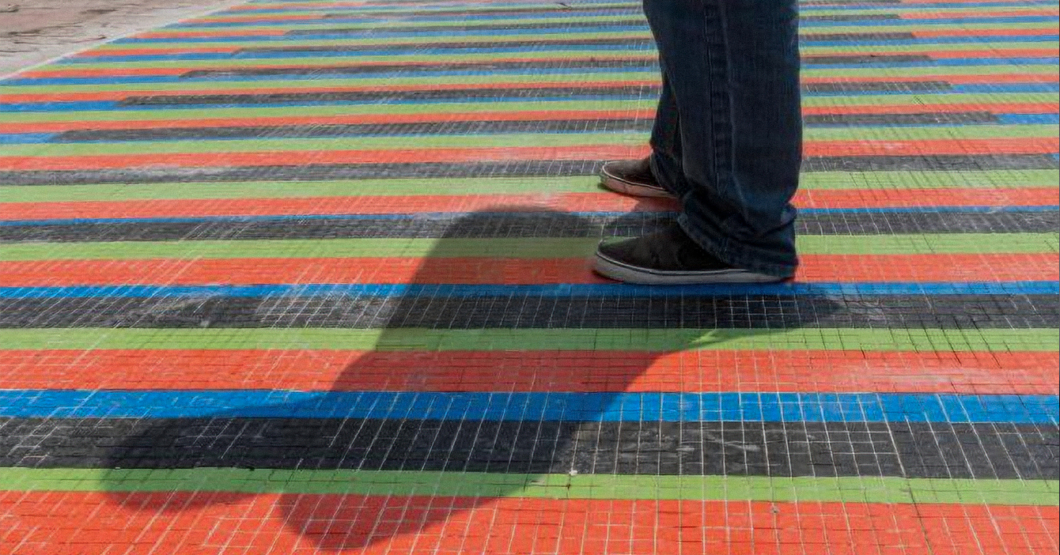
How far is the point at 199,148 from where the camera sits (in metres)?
5.02

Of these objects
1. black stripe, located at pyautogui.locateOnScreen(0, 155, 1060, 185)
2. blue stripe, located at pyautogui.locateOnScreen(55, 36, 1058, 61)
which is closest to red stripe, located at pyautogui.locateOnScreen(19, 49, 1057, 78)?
blue stripe, located at pyautogui.locateOnScreen(55, 36, 1058, 61)

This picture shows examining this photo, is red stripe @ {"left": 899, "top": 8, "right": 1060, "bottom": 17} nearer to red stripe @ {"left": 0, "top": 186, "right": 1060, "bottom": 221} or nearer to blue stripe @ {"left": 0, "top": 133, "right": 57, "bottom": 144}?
red stripe @ {"left": 0, "top": 186, "right": 1060, "bottom": 221}

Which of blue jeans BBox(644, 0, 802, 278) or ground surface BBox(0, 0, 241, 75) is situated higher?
blue jeans BBox(644, 0, 802, 278)

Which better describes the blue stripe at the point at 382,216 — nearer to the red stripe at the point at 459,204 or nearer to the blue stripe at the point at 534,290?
the red stripe at the point at 459,204

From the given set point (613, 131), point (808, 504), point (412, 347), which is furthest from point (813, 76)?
point (808, 504)

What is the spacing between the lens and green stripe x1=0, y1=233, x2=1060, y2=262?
A: 3500mm

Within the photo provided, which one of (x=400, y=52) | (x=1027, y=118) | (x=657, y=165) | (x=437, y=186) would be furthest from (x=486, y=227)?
(x=400, y=52)

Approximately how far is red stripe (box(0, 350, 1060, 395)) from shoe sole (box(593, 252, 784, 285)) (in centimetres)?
42

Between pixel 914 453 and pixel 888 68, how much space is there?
3726 millimetres

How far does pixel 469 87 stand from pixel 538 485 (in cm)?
368

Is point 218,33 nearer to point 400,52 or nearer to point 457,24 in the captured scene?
point 457,24

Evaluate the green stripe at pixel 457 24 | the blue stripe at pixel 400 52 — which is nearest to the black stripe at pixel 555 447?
the blue stripe at pixel 400 52

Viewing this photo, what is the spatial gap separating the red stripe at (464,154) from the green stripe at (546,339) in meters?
1.50

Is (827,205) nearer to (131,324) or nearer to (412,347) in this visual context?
(412,347)
